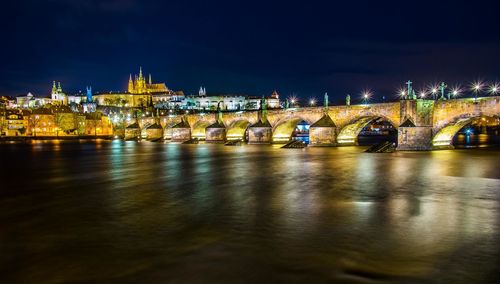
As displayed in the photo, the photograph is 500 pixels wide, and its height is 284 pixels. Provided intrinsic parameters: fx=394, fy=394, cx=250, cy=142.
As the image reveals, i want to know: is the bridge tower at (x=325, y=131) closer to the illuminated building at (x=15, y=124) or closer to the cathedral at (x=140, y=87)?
the illuminated building at (x=15, y=124)

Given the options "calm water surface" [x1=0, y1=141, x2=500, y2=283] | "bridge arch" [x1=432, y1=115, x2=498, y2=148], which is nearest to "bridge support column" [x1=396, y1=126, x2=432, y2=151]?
"bridge arch" [x1=432, y1=115, x2=498, y2=148]

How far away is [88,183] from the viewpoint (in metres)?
17.8

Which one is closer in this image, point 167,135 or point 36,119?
point 167,135

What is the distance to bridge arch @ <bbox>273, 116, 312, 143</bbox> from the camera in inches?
1951

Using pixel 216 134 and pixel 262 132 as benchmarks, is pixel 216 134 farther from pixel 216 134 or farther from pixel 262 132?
pixel 262 132

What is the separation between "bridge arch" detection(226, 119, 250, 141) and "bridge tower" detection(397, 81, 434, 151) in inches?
1048

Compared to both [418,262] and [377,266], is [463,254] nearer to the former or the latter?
[418,262]

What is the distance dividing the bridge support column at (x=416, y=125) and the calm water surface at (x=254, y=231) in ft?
52.9

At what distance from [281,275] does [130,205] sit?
7477 mm

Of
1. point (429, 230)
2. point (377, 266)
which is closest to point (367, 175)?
point (429, 230)

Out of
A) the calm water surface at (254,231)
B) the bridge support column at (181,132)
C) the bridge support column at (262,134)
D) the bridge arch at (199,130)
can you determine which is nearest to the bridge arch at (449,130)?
the calm water surface at (254,231)

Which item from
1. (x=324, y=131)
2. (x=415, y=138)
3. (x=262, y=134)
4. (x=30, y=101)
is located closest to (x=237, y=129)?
(x=262, y=134)

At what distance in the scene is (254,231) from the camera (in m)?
9.05

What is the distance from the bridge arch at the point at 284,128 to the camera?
49.6m
